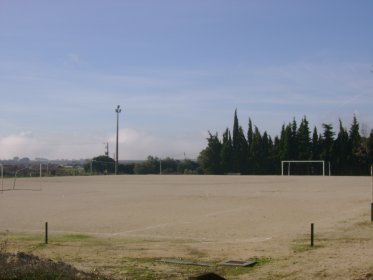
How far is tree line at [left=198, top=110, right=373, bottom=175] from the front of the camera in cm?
6391

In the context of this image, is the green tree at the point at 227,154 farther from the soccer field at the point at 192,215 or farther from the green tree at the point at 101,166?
the soccer field at the point at 192,215

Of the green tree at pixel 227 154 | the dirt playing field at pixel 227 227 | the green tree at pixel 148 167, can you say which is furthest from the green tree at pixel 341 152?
the dirt playing field at pixel 227 227

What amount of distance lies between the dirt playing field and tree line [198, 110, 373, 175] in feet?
116

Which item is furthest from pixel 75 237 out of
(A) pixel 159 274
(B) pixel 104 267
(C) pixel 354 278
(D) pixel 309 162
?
(D) pixel 309 162

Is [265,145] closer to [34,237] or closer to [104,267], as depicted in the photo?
[34,237]

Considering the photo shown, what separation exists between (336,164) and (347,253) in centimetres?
5509

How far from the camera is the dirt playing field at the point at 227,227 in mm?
10797

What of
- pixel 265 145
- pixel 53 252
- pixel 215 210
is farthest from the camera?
pixel 265 145

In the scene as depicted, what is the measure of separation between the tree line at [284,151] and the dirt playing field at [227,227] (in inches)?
1398

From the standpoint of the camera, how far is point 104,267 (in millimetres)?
10320

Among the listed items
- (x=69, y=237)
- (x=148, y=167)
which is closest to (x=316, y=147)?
(x=148, y=167)

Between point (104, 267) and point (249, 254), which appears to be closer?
point (104, 267)

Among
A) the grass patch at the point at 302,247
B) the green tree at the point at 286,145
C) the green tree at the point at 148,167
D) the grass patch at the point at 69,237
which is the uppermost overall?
the green tree at the point at 286,145

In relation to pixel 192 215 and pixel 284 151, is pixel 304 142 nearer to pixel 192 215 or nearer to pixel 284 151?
pixel 284 151
